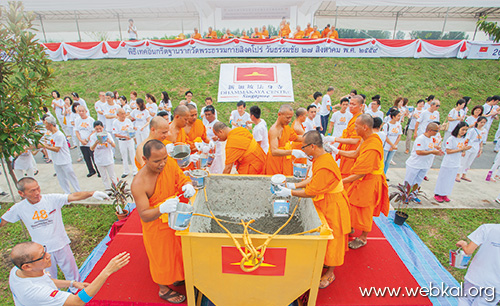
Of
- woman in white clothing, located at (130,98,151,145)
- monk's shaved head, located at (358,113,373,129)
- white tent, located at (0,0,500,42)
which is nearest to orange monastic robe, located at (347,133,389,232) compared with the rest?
monk's shaved head, located at (358,113,373,129)

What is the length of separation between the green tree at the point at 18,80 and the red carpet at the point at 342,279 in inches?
84.5

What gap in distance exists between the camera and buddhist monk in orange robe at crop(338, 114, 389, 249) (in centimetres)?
369

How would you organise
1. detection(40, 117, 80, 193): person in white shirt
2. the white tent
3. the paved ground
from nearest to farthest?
detection(40, 117, 80, 193): person in white shirt, the paved ground, the white tent

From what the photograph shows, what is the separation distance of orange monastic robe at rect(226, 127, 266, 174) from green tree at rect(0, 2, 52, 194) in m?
2.95

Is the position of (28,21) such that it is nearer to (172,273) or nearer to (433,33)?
(172,273)

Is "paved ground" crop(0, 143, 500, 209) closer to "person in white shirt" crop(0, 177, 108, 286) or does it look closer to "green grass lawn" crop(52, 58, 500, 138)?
"person in white shirt" crop(0, 177, 108, 286)

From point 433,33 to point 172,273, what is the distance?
101 feet

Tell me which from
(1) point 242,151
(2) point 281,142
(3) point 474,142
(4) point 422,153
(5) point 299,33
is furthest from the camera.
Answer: (5) point 299,33

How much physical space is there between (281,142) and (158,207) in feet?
9.65

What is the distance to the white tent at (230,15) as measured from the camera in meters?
17.9

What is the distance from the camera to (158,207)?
8.64 ft

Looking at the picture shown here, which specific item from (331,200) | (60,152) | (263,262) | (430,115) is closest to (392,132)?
(430,115)

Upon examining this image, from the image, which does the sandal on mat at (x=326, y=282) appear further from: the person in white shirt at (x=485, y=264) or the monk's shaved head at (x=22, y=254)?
the monk's shaved head at (x=22, y=254)

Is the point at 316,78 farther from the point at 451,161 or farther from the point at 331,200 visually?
the point at 331,200
